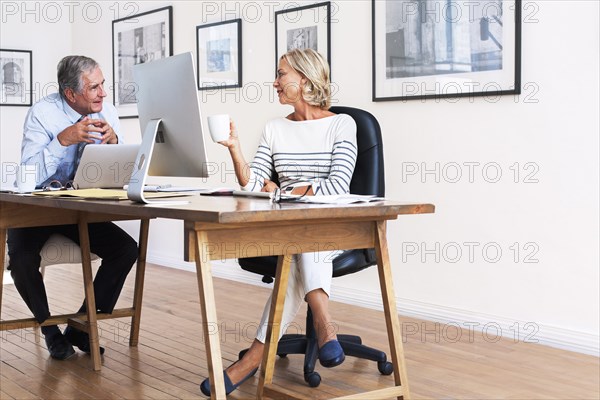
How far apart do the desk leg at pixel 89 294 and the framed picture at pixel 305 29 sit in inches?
71.9

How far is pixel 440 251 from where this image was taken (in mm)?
3803

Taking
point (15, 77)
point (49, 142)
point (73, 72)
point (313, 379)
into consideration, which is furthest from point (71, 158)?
point (15, 77)

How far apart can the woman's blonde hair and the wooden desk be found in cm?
81

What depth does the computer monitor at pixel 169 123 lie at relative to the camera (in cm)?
220

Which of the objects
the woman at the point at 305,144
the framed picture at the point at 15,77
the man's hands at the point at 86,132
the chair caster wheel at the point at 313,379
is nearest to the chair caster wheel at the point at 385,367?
the chair caster wheel at the point at 313,379

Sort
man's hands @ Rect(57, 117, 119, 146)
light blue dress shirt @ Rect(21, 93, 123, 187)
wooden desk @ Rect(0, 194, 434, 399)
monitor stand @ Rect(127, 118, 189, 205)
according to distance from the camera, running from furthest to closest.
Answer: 1. light blue dress shirt @ Rect(21, 93, 123, 187)
2. man's hands @ Rect(57, 117, 119, 146)
3. monitor stand @ Rect(127, 118, 189, 205)
4. wooden desk @ Rect(0, 194, 434, 399)

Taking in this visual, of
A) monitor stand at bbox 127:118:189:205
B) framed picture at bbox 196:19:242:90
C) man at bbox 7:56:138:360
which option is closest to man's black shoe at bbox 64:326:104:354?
man at bbox 7:56:138:360

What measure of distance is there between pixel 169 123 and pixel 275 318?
0.65 m

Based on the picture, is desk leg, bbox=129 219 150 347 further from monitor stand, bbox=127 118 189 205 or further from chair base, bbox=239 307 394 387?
monitor stand, bbox=127 118 189 205

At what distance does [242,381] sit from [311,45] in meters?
2.33

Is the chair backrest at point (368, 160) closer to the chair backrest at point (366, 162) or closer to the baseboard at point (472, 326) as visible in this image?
the chair backrest at point (366, 162)

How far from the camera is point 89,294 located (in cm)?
304

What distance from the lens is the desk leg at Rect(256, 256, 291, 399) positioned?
2.34 m

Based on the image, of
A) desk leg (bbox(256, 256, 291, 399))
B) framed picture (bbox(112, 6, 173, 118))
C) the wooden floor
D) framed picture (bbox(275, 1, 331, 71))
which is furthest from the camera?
framed picture (bbox(112, 6, 173, 118))
